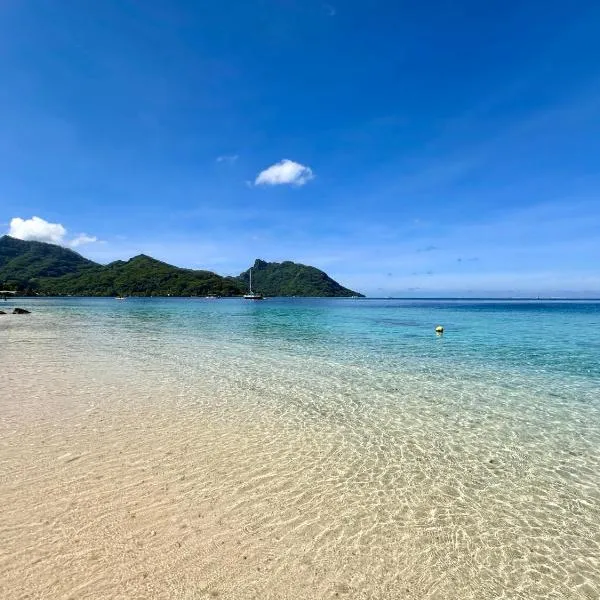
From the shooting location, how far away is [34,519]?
18.1 feet

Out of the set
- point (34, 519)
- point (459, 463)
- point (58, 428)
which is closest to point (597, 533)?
point (459, 463)

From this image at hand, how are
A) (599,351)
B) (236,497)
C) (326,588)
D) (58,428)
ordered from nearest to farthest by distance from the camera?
(326,588), (236,497), (58,428), (599,351)

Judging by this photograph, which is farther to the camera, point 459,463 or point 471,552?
point 459,463

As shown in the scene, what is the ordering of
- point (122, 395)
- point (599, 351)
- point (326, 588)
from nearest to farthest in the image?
point (326, 588) < point (122, 395) < point (599, 351)

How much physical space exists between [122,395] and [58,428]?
11.4ft

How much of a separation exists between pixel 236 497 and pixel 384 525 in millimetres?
2511

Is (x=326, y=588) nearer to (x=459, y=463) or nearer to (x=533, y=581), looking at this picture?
(x=533, y=581)

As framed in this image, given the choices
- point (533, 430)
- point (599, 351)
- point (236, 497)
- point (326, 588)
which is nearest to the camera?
point (326, 588)

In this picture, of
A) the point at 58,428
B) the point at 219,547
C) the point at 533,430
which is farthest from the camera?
the point at 533,430

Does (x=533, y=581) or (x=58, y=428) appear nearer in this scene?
(x=533, y=581)

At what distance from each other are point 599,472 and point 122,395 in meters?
13.5

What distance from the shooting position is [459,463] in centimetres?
816

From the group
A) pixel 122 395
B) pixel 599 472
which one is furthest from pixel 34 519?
pixel 599 472

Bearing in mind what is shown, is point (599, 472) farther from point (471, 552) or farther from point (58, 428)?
point (58, 428)
